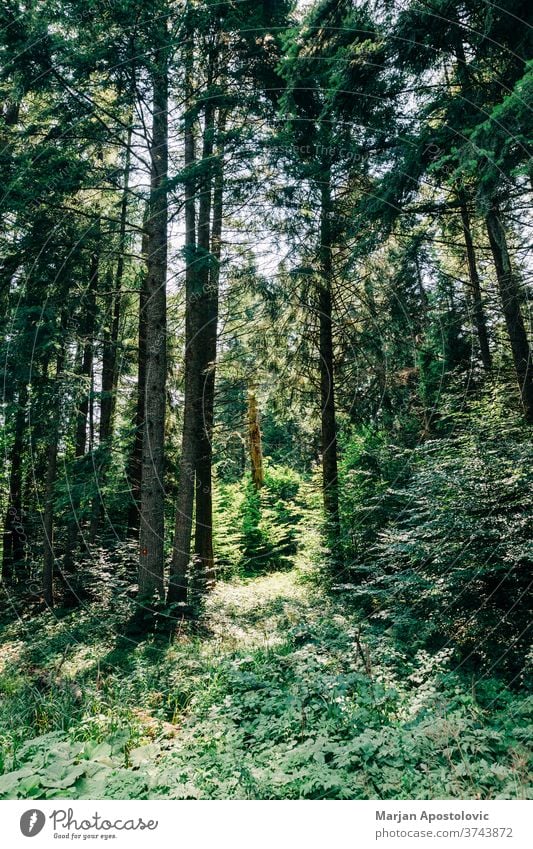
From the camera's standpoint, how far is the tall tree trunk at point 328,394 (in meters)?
9.35

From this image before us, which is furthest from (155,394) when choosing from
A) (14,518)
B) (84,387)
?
(14,518)

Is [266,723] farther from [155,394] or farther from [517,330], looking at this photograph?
[517,330]

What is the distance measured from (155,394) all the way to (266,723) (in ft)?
18.9

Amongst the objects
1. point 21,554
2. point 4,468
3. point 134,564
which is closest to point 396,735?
point 134,564

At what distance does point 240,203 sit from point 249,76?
212 centimetres

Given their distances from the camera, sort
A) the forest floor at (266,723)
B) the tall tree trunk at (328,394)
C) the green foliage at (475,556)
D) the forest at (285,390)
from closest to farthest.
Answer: the forest floor at (266,723), the forest at (285,390), the green foliage at (475,556), the tall tree trunk at (328,394)

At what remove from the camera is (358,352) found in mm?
9945

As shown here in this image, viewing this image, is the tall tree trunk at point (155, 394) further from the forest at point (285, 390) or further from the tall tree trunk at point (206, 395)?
the tall tree trunk at point (206, 395)

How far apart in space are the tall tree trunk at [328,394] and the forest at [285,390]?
9cm

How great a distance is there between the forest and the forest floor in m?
0.03

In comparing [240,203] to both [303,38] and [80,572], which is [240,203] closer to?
[303,38]

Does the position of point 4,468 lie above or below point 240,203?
below

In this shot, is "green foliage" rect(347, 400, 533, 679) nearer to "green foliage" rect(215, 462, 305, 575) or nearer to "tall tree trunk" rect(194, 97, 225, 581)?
"tall tree trunk" rect(194, 97, 225, 581)

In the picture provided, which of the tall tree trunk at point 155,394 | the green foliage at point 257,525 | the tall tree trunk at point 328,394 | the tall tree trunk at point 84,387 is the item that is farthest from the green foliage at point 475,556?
the green foliage at point 257,525
